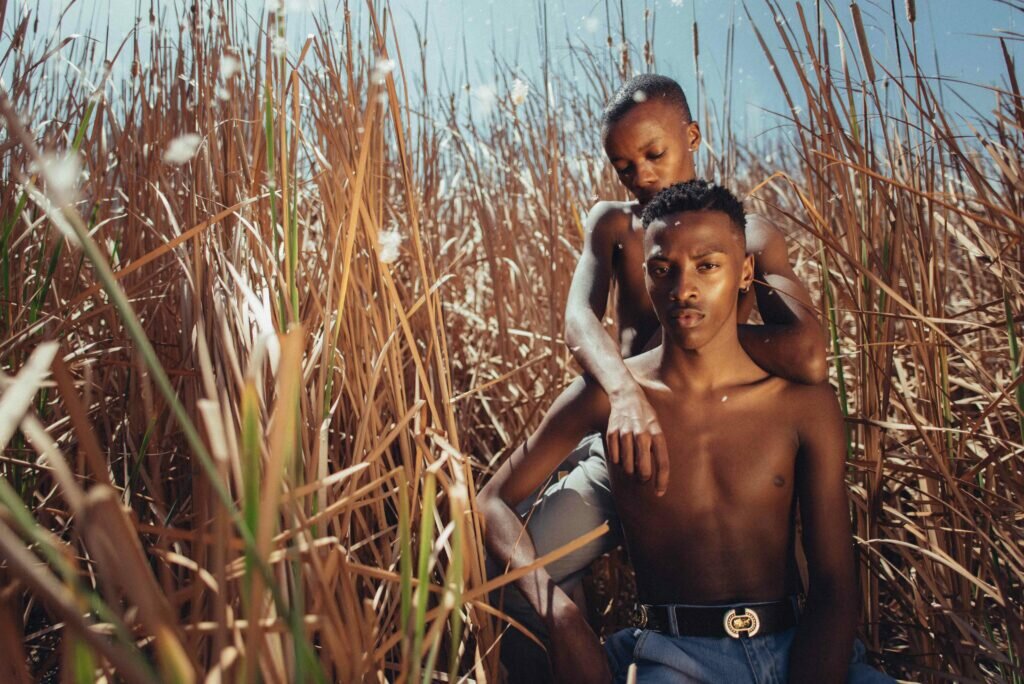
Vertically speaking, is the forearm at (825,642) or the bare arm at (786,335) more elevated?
the bare arm at (786,335)

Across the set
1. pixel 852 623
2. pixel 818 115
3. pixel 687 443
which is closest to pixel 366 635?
pixel 687 443

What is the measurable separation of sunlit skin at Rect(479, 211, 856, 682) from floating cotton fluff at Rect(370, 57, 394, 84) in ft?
1.18

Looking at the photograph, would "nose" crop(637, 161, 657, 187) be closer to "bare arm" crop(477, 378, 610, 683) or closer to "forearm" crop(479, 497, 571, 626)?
"bare arm" crop(477, 378, 610, 683)

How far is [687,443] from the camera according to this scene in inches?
38.4

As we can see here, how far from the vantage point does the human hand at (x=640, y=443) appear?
0.88 meters

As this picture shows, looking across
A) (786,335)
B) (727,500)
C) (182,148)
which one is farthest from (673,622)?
(182,148)

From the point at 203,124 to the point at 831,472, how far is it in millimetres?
1115

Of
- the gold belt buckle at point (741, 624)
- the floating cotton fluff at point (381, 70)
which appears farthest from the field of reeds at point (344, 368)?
the gold belt buckle at point (741, 624)

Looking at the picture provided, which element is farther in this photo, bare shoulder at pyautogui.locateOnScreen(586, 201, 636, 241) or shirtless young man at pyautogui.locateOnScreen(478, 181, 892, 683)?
bare shoulder at pyautogui.locateOnScreen(586, 201, 636, 241)

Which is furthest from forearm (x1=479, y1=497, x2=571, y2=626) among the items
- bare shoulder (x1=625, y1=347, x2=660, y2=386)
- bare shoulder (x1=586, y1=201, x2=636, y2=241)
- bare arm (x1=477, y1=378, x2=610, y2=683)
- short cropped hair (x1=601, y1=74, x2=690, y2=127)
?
short cropped hair (x1=601, y1=74, x2=690, y2=127)

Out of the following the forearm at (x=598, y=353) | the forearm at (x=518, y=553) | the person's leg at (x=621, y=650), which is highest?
the forearm at (x=598, y=353)

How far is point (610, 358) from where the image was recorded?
101cm

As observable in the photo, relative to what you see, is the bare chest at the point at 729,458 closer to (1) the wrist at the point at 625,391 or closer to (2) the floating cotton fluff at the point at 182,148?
(1) the wrist at the point at 625,391

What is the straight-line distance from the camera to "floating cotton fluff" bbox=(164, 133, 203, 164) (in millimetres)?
1330
